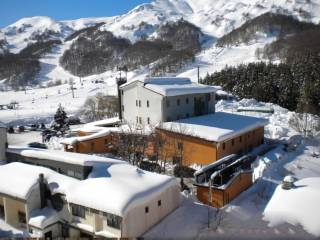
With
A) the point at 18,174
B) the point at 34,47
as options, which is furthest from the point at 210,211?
the point at 34,47

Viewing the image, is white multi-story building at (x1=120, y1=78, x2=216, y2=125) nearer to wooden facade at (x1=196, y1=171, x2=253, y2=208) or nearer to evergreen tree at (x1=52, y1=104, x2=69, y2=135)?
evergreen tree at (x1=52, y1=104, x2=69, y2=135)

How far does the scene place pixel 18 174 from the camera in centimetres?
1466

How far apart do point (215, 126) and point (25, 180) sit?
13003mm

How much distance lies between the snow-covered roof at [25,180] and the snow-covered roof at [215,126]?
920cm

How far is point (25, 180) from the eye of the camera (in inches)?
551

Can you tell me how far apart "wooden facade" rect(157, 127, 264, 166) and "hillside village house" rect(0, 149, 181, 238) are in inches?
244

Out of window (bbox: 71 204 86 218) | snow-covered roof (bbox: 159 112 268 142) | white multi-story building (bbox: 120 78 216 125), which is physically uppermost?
white multi-story building (bbox: 120 78 216 125)

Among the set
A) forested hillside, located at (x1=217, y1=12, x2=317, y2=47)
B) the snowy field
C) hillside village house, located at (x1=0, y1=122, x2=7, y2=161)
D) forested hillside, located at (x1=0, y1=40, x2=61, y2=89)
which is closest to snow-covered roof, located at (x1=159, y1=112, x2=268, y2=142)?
the snowy field

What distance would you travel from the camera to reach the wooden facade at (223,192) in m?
15.6

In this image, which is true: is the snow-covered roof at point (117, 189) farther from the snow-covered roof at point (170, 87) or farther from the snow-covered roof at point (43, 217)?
the snow-covered roof at point (170, 87)

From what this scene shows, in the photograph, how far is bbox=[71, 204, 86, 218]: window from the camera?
1280 centimetres

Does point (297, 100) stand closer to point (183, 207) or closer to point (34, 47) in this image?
point (183, 207)

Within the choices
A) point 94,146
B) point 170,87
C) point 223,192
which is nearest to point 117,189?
point 223,192

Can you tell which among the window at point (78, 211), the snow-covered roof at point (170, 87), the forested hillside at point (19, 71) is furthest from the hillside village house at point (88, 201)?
the forested hillside at point (19, 71)
